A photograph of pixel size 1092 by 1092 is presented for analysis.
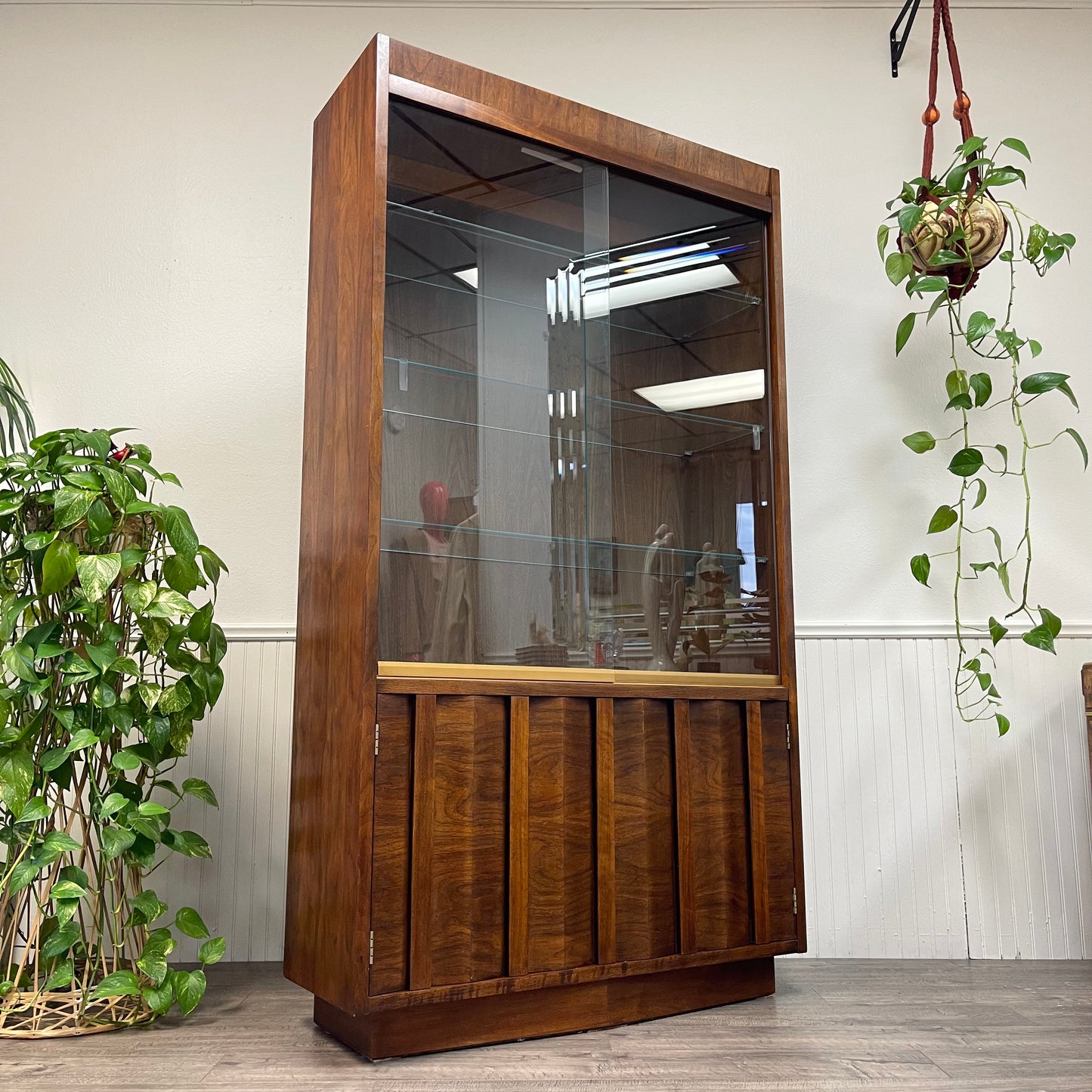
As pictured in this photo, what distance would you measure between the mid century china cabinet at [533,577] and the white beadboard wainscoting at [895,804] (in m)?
0.42

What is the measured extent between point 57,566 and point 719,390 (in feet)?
4.81

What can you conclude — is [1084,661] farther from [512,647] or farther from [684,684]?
[512,647]

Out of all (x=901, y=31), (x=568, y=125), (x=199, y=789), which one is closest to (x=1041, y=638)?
(x=568, y=125)

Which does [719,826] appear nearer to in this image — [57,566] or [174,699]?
[174,699]

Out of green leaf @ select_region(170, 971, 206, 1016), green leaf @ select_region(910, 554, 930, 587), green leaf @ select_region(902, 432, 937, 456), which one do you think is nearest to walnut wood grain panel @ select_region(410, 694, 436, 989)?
green leaf @ select_region(170, 971, 206, 1016)

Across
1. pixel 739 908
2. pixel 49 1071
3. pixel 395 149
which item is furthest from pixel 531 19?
pixel 49 1071

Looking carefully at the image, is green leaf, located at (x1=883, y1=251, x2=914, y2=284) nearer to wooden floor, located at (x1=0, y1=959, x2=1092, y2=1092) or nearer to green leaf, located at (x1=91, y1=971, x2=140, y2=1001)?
wooden floor, located at (x1=0, y1=959, x2=1092, y2=1092)

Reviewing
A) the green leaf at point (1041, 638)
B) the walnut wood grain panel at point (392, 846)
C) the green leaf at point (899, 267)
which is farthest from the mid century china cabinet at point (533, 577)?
the green leaf at point (1041, 638)

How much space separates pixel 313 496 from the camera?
1.92 metres

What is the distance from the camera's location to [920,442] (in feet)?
7.96

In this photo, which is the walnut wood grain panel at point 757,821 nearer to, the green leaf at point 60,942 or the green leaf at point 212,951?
the green leaf at point 212,951

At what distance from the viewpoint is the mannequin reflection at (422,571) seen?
179 centimetres

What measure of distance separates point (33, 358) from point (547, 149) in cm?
148

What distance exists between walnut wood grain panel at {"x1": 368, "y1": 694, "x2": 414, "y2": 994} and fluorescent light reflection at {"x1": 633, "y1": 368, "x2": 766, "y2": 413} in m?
1.02
